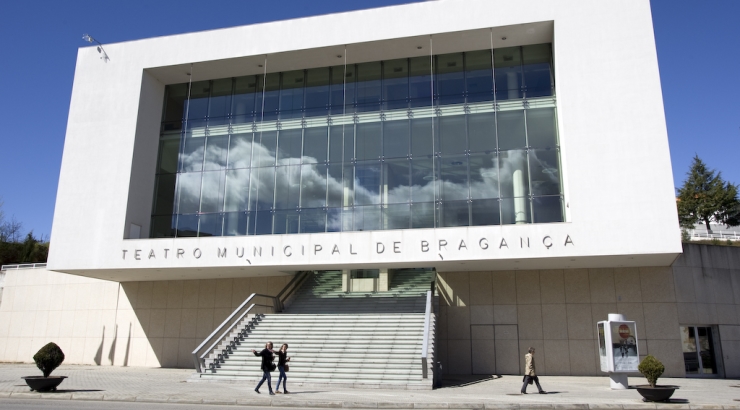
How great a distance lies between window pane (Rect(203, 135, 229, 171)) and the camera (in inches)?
1020

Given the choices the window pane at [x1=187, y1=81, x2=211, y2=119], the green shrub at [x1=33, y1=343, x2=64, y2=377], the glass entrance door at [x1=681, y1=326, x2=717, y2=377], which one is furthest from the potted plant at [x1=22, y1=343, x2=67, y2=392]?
the glass entrance door at [x1=681, y1=326, x2=717, y2=377]

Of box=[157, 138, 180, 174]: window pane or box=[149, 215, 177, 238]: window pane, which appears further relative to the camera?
box=[157, 138, 180, 174]: window pane

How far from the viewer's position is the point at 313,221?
24000mm

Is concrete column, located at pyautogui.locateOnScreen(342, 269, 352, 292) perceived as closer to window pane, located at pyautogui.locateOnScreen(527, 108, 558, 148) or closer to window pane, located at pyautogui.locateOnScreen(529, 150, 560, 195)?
window pane, located at pyautogui.locateOnScreen(529, 150, 560, 195)

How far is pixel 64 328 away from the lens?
29.3 m

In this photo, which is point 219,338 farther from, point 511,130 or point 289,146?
point 511,130

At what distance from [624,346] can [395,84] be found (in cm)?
1395

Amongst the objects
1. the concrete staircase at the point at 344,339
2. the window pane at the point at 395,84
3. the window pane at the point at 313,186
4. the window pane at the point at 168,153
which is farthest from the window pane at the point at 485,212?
the window pane at the point at 168,153

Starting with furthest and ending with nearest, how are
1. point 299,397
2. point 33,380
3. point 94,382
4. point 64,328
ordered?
1. point 64,328
2. point 94,382
3. point 33,380
4. point 299,397

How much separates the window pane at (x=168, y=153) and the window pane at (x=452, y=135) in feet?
40.0

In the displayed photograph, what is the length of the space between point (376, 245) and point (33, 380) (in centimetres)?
1174

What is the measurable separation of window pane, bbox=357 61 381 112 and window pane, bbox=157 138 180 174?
29.1 ft

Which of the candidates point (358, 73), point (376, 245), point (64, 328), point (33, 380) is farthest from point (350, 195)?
point (64, 328)

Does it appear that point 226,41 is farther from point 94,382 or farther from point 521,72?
point 94,382
